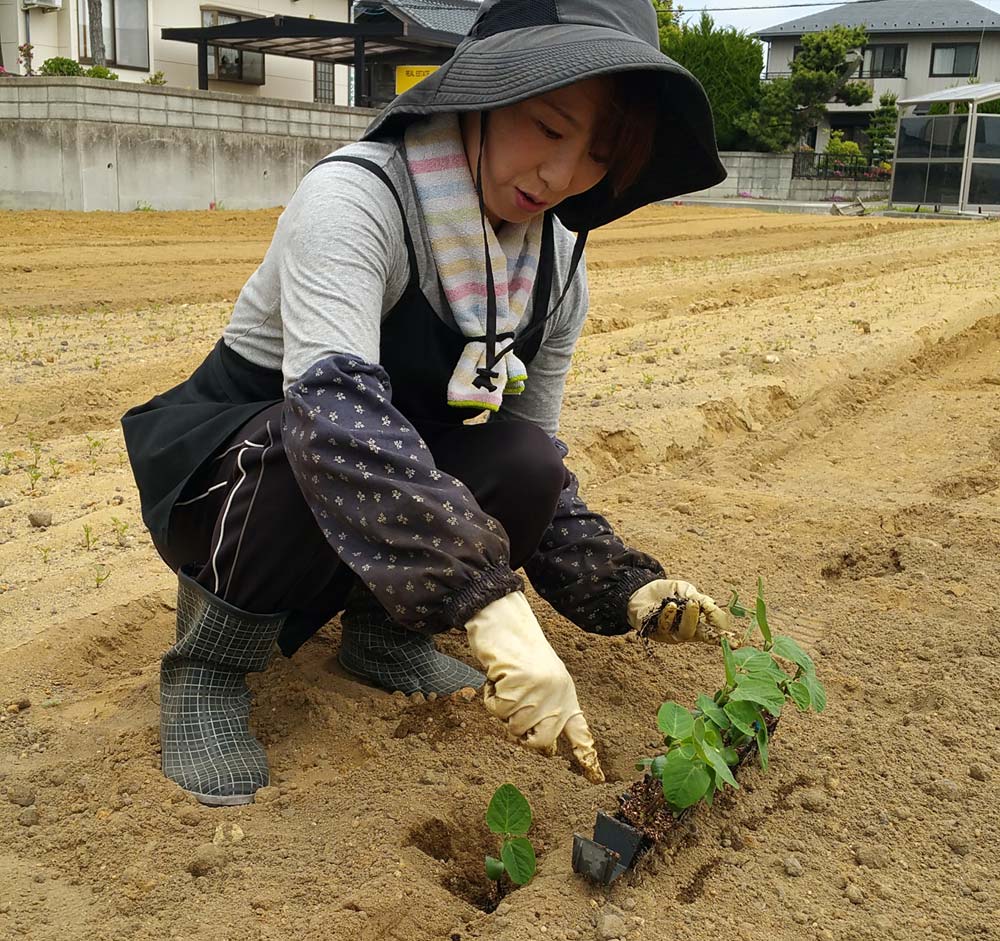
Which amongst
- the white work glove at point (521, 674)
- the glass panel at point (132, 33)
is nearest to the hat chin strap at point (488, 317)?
the white work glove at point (521, 674)

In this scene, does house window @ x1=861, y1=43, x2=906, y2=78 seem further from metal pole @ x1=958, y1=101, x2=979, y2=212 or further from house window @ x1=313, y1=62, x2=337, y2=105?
house window @ x1=313, y1=62, x2=337, y2=105

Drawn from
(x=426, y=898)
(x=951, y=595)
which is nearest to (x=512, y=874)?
(x=426, y=898)

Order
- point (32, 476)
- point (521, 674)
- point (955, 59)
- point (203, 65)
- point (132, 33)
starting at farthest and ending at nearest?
1. point (955, 59)
2. point (203, 65)
3. point (132, 33)
4. point (32, 476)
5. point (521, 674)

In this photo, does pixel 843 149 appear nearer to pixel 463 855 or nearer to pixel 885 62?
pixel 885 62

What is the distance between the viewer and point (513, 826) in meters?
1.75

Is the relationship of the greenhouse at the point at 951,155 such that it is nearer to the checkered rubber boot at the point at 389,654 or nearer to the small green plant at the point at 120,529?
the small green plant at the point at 120,529

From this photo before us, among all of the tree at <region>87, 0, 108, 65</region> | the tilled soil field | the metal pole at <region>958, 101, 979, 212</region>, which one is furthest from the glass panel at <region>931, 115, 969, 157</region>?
the tilled soil field

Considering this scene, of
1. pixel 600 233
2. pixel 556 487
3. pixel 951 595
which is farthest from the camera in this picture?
pixel 600 233

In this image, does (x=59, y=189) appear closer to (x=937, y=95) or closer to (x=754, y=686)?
(x=754, y=686)

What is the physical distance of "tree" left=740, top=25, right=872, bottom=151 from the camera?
2681cm

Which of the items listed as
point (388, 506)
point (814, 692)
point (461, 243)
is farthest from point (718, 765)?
point (461, 243)

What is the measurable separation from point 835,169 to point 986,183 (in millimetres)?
7042

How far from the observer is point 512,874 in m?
1.75

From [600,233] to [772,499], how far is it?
10586 millimetres
